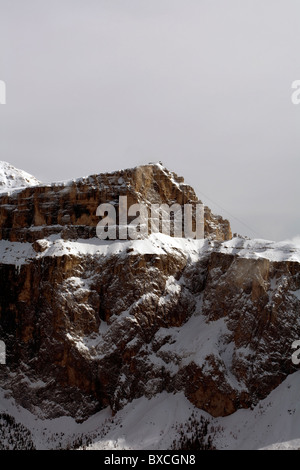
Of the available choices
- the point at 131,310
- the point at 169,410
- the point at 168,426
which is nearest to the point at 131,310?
the point at 131,310

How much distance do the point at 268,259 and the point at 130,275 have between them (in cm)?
3518

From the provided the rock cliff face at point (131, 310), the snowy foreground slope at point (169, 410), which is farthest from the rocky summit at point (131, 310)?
the snowy foreground slope at point (169, 410)

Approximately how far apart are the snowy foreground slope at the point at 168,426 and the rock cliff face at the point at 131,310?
2634 millimetres

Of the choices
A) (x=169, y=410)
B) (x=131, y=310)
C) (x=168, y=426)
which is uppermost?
(x=131, y=310)

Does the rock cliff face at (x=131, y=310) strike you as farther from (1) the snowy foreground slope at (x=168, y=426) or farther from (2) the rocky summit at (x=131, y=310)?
(1) the snowy foreground slope at (x=168, y=426)

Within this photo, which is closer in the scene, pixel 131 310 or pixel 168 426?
pixel 168 426

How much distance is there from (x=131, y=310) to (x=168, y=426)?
3131cm

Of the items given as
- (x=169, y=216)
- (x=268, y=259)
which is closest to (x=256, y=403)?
(x=268, y=259)

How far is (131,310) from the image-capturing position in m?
169

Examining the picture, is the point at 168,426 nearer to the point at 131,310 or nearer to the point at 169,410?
the point at 169,410

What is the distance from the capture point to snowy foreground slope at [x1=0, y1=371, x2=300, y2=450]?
142750 millimetres

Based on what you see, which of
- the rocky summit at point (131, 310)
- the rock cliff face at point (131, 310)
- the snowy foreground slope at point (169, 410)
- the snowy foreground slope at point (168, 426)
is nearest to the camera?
the snowy foreground slope at point (168, 426)

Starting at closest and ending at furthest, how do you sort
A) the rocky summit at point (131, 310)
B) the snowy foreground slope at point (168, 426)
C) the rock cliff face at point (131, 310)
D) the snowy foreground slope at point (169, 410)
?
the snowy foreground slope at point (168, 426) → the snowy foreground slope at point (169, 410) → the rocky summit at point (131, 310) → the rock cliff face at point (131, 310)

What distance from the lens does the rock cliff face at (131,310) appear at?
157m
